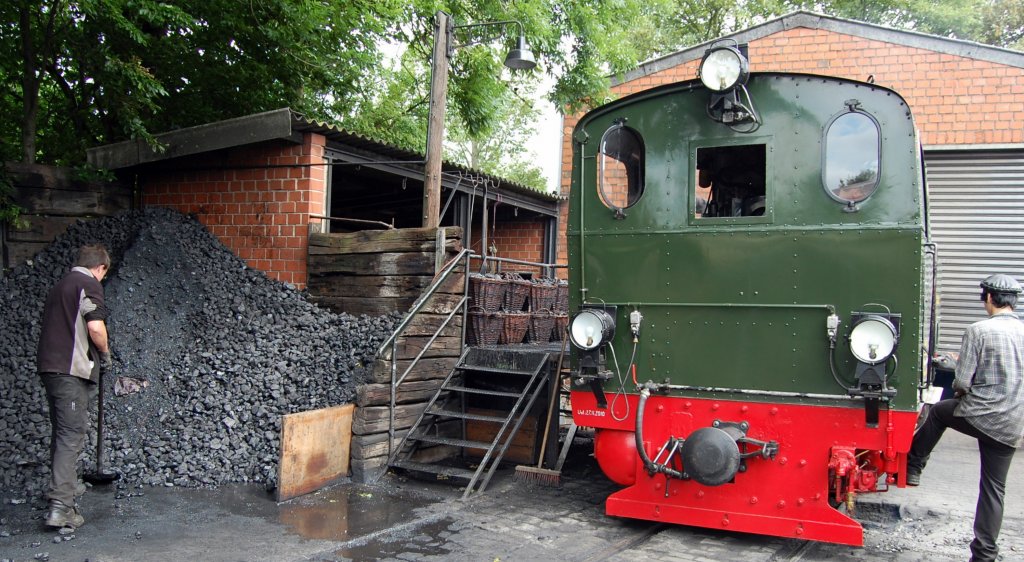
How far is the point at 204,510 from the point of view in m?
5.44

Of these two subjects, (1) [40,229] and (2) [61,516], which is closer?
(2) [61,516]

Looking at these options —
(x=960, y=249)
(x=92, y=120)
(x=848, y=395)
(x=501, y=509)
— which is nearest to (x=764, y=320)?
(x=848, y=395)

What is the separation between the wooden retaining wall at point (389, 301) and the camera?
21.6 feet

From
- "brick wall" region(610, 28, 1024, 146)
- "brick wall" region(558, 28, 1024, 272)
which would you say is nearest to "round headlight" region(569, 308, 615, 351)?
"brick wall" region(558, 28, 1024, 272)

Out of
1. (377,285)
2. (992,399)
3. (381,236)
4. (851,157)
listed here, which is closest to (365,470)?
(377,285)

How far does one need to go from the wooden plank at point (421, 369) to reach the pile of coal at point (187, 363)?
259 millimetres

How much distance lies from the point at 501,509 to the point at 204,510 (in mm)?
2179

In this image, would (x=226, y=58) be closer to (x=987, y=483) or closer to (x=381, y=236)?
(x=381, y=236)

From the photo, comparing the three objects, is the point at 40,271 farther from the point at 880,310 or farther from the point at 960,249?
the point at 960,249

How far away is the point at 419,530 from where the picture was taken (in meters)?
5.23

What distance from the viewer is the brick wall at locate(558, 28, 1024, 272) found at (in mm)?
10477

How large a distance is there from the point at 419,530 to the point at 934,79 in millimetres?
9924

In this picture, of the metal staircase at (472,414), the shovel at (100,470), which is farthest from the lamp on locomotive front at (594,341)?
the shovel at (100,470)

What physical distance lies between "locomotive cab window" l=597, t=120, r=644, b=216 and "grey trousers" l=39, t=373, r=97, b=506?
152 inches
